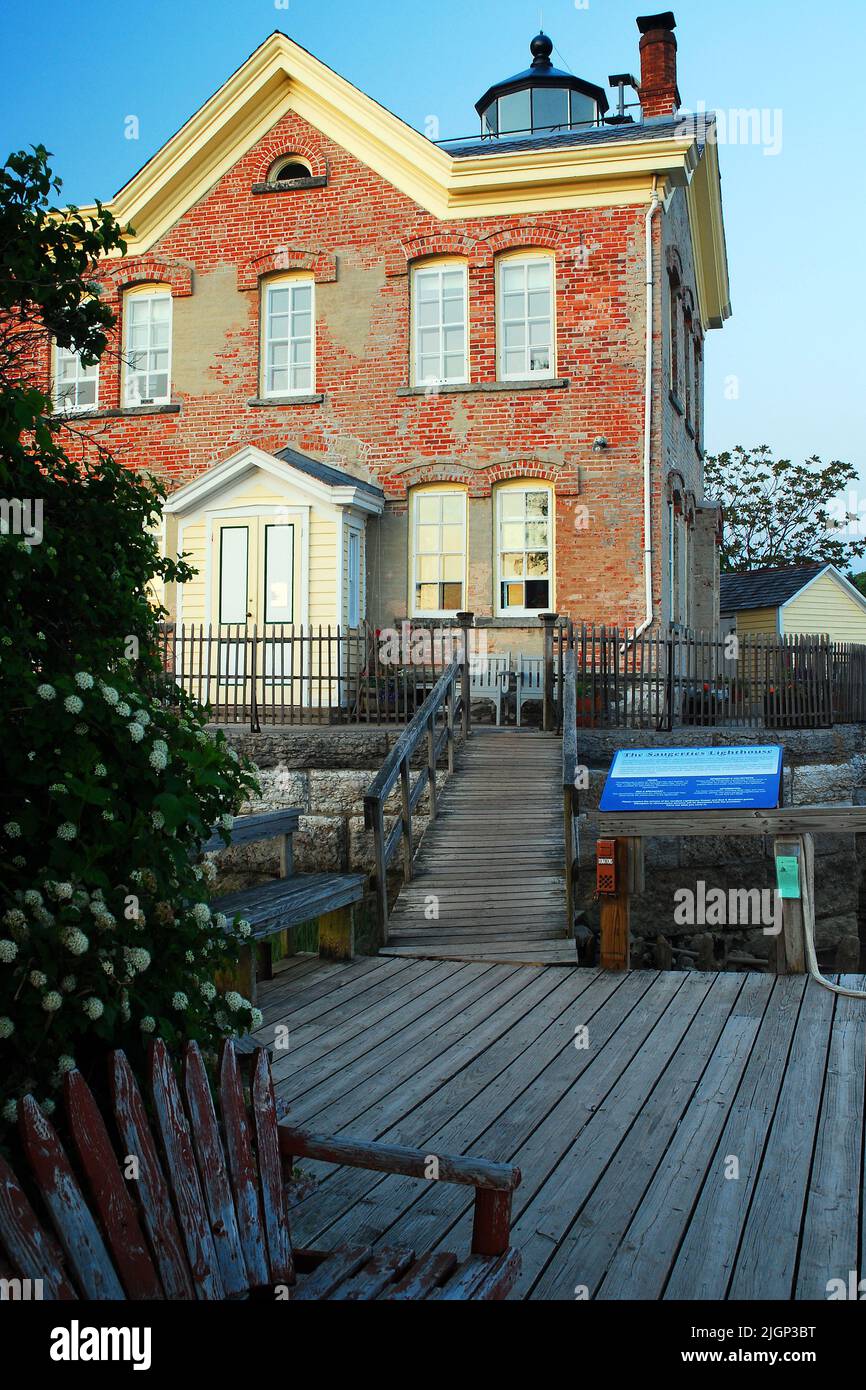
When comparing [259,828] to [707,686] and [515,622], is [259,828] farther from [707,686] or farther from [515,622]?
[515,622]

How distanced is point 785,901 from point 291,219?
1467 cm

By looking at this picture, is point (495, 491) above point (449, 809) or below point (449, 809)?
above

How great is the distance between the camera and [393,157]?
58.7 feet

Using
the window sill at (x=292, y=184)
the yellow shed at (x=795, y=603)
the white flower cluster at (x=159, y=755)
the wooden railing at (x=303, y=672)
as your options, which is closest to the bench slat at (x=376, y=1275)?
the white flower cluster at (x=159, y=755)

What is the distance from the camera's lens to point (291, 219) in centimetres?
1847

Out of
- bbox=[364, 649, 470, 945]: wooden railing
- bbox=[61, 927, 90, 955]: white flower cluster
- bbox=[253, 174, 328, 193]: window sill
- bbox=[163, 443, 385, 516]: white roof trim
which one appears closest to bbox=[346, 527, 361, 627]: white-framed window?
bbox=[163, 443, 385, 516]: white roof trim

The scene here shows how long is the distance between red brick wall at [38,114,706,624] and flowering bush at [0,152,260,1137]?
13445mm

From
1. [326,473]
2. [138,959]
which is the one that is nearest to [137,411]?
[326,473]

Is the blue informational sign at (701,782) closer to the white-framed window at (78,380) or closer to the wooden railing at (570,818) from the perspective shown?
the wooden railing at (570,818)

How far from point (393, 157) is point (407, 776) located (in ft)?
37.6

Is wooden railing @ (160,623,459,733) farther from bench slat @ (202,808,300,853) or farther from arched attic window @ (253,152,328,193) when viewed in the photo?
arched attic window @ (253,152,328,193)

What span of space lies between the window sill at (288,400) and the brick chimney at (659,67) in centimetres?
729

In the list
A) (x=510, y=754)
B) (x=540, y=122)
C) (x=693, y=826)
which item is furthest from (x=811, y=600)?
(x=693, y=826)

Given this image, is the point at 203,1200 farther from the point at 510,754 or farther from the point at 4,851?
the point at 510,754
